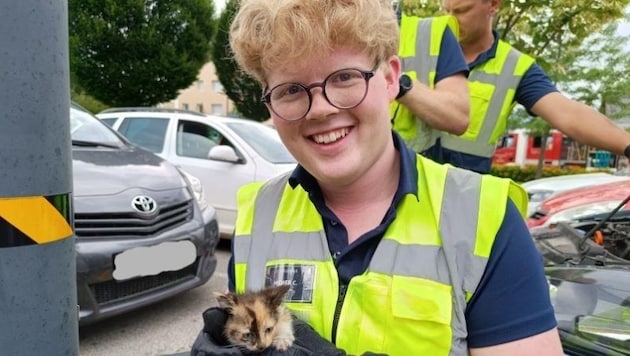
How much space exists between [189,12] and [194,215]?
632 inches

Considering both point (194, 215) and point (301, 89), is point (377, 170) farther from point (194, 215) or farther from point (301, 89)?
point (194, 215)

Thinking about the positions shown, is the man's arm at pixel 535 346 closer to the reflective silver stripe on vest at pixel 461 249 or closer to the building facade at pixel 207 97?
the reflective silver stripe on vest at pixel 461 249

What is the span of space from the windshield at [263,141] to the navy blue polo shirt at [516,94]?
3673mm

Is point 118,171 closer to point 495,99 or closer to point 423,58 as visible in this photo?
point 423,58

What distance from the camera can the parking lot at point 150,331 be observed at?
3.71m

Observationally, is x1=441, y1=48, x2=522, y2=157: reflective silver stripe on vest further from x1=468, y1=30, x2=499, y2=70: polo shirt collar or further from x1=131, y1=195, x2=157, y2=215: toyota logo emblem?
x1=131, y1=195, x2=157, y2=215: toyota logo emblem

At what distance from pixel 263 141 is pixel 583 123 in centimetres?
466

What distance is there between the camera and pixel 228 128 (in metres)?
6.50

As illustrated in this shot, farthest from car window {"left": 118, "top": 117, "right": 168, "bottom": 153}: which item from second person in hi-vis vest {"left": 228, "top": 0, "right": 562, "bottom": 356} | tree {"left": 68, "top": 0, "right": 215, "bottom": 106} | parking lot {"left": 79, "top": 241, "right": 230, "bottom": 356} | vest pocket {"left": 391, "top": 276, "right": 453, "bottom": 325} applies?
tree {"left": 68, "top": 0, "right": 215, "bottom": 106}

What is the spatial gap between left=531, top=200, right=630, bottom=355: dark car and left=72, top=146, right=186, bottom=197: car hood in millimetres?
3100

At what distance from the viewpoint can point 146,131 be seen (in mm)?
7191

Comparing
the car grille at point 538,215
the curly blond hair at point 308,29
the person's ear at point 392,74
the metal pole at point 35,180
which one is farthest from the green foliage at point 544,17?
the metal pole at point 35,180

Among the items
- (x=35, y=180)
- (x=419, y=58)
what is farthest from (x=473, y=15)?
(x=35, y=180)

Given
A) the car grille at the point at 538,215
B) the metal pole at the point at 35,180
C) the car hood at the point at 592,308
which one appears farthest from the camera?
the car grille at the point at 538,215
